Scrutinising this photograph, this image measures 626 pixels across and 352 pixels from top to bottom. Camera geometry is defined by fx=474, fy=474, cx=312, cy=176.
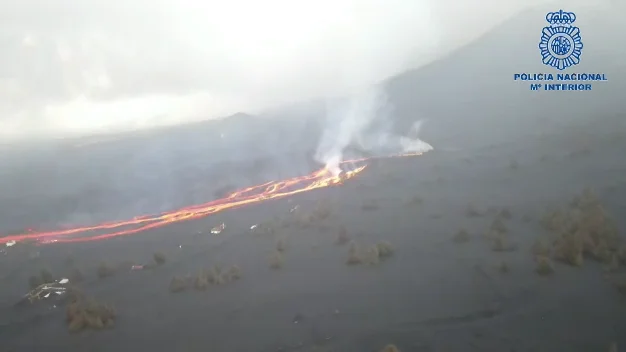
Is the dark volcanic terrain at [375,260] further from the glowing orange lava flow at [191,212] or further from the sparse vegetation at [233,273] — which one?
the glowing orange lava flow at [191,212]

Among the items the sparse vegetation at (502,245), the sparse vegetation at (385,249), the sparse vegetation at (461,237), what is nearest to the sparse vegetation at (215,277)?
the sparse vegetation at (385,249)

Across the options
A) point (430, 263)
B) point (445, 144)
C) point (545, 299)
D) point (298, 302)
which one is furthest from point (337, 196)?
point (445, 144)

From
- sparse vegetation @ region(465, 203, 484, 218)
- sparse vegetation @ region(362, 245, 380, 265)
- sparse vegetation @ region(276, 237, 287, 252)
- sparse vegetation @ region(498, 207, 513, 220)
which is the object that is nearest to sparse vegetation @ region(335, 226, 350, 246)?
sparse vegetation @ region(276, 237, 287, 252)

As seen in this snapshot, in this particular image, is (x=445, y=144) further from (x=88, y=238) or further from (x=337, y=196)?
(x=88, y=238)

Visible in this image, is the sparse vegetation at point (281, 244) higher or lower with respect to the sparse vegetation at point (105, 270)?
lower

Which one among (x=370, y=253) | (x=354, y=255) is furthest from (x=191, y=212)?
(x=370, y=253)

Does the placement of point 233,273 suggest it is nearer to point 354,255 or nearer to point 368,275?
point 354,255

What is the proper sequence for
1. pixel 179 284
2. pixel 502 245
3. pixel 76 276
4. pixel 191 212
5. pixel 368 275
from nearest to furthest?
pixel 368 275
pixel 502 245
pixel 179 284
pixel 76 276
pixel 191 212
